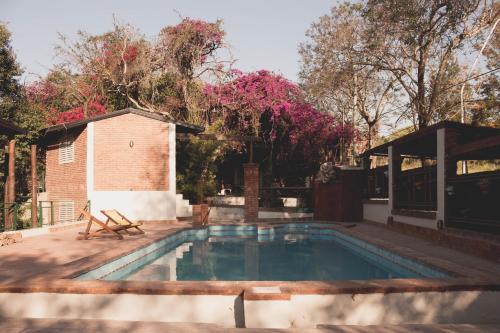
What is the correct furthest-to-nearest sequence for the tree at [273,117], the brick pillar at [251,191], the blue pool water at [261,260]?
the tree at [273,117], the brick pillar at [251,191], the blue pool water at [261,260]

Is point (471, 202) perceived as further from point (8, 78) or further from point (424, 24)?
point (8, 78)

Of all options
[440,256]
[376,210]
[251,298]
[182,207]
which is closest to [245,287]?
[251,298]

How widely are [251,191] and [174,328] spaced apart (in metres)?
13.3

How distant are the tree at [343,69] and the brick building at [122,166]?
30.8ft

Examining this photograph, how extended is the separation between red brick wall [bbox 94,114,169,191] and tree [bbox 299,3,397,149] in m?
10.3

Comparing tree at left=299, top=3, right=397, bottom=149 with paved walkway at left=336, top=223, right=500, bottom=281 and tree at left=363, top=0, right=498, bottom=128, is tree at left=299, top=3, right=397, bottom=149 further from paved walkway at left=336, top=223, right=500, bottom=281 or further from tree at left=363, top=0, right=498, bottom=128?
paved walkway at left=336, top=223, right=500, bottom=281

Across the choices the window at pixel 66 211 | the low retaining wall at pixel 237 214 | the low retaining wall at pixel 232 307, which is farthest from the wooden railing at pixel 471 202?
the window at pixel 66 211

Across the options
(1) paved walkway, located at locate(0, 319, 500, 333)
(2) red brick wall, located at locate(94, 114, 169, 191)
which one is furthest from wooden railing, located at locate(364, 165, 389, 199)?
(1) paved walkway, located at locate(0, 319, 500, 333)

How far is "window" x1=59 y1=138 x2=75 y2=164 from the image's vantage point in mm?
17266

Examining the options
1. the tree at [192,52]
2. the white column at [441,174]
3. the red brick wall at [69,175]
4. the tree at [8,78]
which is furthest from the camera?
the tree at [192,52]

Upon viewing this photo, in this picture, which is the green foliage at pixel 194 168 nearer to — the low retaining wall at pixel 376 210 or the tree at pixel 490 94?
the low retaining wall at pixel 376 210

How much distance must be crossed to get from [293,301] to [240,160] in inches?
785

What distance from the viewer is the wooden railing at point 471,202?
907cm

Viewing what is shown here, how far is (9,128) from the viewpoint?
11422 millimetres
